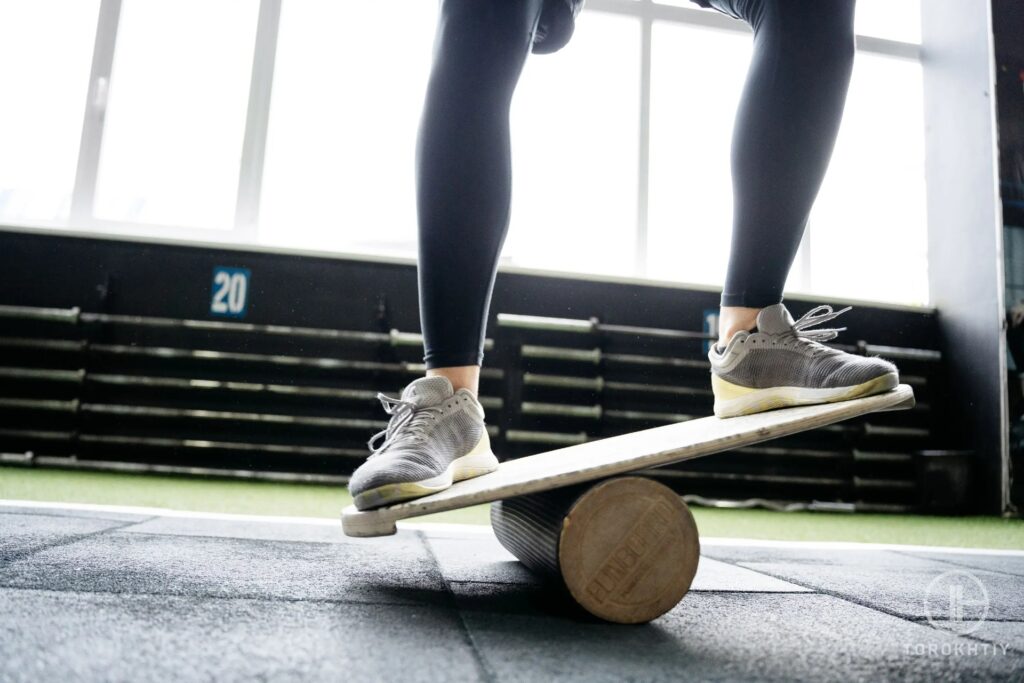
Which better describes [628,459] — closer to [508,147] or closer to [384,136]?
[508,147]

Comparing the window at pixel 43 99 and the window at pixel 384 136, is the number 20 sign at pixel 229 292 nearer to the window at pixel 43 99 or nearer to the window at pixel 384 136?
the window at pixel 384 136

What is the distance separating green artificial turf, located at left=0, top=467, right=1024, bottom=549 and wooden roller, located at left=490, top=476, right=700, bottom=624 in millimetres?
1487

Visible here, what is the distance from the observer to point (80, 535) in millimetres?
1099

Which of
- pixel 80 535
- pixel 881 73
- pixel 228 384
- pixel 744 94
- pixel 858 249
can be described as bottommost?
pixel 80 535

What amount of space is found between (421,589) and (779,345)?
62 centimetres

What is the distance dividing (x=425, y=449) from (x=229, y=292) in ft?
9.97

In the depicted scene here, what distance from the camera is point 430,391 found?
2.96 ft

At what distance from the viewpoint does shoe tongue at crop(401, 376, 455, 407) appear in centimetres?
90

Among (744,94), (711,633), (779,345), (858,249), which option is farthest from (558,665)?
(858,249)

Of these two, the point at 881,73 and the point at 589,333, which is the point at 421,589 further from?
the point at 881,73

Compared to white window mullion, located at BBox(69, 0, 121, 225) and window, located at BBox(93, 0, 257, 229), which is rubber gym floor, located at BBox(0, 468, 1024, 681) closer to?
window, located at BBox(93, 0, 257, 229)

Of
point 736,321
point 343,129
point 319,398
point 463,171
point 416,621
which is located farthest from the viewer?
point 343,129

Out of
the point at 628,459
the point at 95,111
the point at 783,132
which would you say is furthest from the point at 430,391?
the point at 95,111

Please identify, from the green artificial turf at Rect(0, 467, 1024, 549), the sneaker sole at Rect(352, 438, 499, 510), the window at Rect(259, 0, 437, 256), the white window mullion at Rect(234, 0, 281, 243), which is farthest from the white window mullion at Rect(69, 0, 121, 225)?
the sneaker sole at Rect(352, 438, 499, 510)
